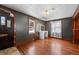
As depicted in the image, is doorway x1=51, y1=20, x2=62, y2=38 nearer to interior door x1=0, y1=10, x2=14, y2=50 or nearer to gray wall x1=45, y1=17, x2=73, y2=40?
gray wall x1=45, y1=17, x2=73, y2=40

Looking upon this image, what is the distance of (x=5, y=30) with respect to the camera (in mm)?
2289

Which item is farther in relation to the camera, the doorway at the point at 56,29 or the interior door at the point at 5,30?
the interior door at the point at 5,30

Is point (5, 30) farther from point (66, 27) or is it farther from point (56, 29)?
point (66, 27)

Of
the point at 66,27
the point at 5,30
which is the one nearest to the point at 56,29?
the point at 66,27

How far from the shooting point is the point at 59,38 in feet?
6.89

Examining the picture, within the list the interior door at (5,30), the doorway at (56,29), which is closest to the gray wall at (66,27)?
the doorway at (56,29)

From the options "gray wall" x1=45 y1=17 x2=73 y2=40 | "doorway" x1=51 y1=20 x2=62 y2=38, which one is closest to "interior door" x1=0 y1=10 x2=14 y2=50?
"gray wall" x1=45 y1=17 x2=73 y2=40

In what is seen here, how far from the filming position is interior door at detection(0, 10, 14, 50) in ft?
7.11

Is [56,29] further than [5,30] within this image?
No

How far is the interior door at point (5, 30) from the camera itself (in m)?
2.17

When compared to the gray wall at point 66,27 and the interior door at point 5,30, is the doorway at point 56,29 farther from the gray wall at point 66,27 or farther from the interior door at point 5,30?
the interior door at point 5,30

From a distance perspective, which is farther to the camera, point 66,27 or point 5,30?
point 5,30

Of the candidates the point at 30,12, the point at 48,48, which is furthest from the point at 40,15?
the point at 48,48

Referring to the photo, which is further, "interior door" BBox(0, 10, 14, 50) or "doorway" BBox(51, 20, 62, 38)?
"interior door" BBox(0, 10, 14, 50)
